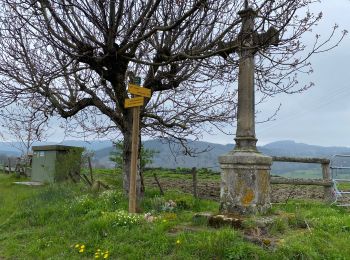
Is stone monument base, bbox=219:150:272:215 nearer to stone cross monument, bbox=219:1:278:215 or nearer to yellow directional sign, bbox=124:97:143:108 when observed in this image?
stone cross monument, bbox=219:1:278:215

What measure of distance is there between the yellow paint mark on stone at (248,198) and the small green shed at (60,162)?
30.5ft

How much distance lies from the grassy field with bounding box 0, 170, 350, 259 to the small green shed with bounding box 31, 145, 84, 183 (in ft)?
17.9

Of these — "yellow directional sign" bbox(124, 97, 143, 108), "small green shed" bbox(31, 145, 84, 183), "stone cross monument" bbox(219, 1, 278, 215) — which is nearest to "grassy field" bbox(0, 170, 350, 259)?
"stone cross monument" bbox(219, 1, 278, 215)

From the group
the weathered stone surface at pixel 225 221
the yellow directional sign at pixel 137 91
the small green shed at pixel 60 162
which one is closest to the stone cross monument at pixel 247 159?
the weathered stone surface at pixel 225 221

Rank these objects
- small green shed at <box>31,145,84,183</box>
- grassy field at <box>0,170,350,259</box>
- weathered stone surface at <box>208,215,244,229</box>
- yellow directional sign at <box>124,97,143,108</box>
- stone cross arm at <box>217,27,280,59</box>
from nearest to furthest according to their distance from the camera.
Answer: grassy field at <box>0,170,350,259</box> < weathered stone surface at <box>208,215,244,229</box> < stone cross arm at <box>217,27,280,59</box> < yellow directional sign at <box>124,97,143,108</box> < small green shed at <box>31,145,84,183</box>

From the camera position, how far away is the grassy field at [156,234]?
18.0 ft

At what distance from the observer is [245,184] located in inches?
264

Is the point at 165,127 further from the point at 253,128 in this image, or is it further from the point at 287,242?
the point at 287,242

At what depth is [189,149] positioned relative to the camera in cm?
1294

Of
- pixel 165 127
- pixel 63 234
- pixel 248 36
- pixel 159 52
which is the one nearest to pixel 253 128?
pixel 248 36

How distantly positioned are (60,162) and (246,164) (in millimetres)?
9896

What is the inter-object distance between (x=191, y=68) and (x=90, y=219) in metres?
4.99

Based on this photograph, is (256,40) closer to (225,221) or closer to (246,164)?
(246,164)

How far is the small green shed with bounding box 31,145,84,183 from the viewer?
14773 millimetres
